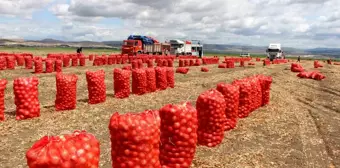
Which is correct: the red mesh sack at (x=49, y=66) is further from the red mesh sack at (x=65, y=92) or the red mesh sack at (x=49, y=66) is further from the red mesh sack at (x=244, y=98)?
the red mesh sack at (x=244, y=98)

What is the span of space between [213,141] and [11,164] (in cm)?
544

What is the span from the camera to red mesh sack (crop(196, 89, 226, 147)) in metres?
9.95

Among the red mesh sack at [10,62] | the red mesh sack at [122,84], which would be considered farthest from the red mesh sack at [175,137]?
the red mesh sack at [10,62]

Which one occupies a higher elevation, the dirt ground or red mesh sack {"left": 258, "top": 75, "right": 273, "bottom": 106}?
red mesh sack {"left": 258, "top": 75, "right": 273, "bottom": 106}

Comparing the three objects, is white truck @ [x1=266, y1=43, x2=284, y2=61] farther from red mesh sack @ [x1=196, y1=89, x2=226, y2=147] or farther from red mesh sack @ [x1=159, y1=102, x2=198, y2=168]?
red mesh sack @ [x1=159, y1=102, x2=198, y2=168]

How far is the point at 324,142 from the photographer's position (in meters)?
11.3

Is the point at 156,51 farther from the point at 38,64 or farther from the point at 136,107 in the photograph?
the point at 136,107

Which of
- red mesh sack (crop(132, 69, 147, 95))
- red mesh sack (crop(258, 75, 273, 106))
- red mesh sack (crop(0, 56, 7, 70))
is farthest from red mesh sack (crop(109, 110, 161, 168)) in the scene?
red mesh sack (crop(0, 56, 7, 70))

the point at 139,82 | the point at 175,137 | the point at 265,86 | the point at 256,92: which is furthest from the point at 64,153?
the point at 139,82

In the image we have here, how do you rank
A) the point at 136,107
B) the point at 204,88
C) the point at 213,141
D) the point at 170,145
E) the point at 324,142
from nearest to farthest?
the point at 170,145, the point at 213,141, the point at 324,142, the point at 136,107, the point at 204,88

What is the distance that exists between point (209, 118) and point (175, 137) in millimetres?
2509

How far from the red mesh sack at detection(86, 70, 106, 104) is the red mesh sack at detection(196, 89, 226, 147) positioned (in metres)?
7.47

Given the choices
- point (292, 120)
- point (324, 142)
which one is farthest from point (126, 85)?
point (324, 142)

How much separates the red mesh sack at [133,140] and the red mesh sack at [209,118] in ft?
12.3
